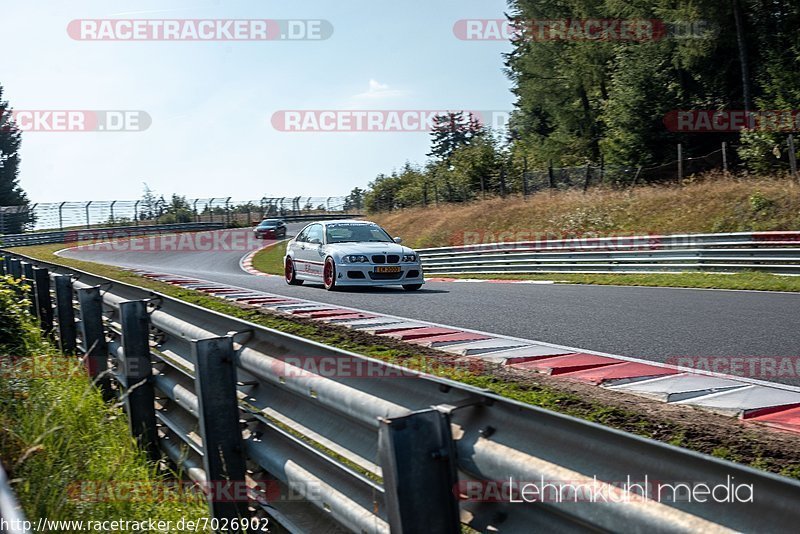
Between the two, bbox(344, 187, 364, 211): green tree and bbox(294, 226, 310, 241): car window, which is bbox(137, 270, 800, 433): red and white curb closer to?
bbox(294, 226, 310, 241): car window

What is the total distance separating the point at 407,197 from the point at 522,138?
11.9 metres

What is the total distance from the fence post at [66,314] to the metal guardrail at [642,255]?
12713mm

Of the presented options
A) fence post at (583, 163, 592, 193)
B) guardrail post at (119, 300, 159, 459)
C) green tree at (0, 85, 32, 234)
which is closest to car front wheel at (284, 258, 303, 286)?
guardrail post at (119, 300, 159, 459)

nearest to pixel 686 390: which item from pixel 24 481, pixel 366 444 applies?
pixel 366 444

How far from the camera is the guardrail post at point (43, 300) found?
10.7 meters

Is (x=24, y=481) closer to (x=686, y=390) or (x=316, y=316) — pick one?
(x=686, y=390)

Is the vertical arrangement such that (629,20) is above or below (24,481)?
above

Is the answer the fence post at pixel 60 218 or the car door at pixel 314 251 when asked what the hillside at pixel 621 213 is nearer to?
the car door at pixel 314 251

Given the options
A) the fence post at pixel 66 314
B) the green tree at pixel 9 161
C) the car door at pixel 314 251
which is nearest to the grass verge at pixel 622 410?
the fence post at pixel 66 314

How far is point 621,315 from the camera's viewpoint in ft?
30.8

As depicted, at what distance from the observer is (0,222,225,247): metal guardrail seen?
155ft

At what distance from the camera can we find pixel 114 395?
672cm

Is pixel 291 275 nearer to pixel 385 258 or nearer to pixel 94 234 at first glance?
pixel 385 258

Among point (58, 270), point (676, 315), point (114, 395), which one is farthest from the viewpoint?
point (58, 270)
